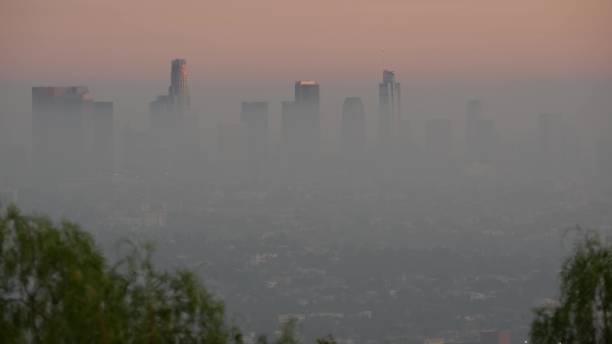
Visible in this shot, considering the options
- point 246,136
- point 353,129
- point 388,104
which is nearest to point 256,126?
point 246,136

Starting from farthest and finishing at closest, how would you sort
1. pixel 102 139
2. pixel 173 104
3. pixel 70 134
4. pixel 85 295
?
pixel 173 104, pixel 102 139, pixel 70 134, pixel 85 295

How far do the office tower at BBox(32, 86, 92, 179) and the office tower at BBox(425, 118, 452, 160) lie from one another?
11337 millimetres

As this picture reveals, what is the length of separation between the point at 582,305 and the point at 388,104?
22095 mm

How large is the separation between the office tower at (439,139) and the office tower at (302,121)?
3964mm

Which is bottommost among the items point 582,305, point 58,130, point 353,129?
point 582,305

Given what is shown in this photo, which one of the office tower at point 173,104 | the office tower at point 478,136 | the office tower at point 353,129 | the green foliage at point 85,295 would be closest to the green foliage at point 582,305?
the green foliage at point 85,295

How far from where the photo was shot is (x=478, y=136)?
3069cm

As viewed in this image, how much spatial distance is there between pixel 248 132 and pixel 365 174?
4.00m

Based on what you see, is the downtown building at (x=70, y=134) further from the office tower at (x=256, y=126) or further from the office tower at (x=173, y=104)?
the office tower at (x=256, y=126)

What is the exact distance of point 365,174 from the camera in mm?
28375

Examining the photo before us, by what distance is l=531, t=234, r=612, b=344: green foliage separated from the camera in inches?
248

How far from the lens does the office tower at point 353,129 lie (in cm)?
2798

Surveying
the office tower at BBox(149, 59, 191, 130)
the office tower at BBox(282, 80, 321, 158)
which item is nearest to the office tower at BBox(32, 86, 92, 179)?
the office tower at BBox(149, 59, 191, 130)

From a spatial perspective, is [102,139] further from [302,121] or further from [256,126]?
[302,121]
